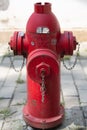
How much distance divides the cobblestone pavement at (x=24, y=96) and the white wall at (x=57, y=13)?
3.90 ft

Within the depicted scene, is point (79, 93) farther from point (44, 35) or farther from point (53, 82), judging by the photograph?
point (44, 35)

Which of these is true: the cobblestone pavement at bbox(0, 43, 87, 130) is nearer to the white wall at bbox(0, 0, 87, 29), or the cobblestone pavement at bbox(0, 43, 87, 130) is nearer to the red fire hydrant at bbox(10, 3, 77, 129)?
the red fire hydrant at bbox(10, 3, 77, 129)

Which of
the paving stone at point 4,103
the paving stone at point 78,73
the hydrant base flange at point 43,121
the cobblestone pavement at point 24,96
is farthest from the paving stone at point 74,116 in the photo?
the paving stone at point 78,73

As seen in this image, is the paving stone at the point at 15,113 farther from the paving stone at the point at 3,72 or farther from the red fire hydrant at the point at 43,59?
the paving stone at the point at 3,72

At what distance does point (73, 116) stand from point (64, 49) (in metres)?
0.82

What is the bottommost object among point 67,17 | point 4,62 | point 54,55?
point 4,62

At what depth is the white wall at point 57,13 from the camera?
6926 millimetres

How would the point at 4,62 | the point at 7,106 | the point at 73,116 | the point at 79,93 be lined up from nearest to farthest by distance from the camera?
the point at 73,116 < the point at 7,106 < the point at 79,93 < the point at 4,62

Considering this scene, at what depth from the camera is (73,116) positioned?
149 inches

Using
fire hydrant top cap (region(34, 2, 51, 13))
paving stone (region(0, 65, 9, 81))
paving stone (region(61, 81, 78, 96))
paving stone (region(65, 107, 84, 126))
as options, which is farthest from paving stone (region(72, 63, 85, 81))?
fire hydrant top cap (region(34, 2, 51, 13))

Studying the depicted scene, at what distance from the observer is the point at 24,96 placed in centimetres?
440

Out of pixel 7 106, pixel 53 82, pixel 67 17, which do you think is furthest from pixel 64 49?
pixel 67 17

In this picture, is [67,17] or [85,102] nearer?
[85,102]

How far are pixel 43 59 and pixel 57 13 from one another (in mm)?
3843
